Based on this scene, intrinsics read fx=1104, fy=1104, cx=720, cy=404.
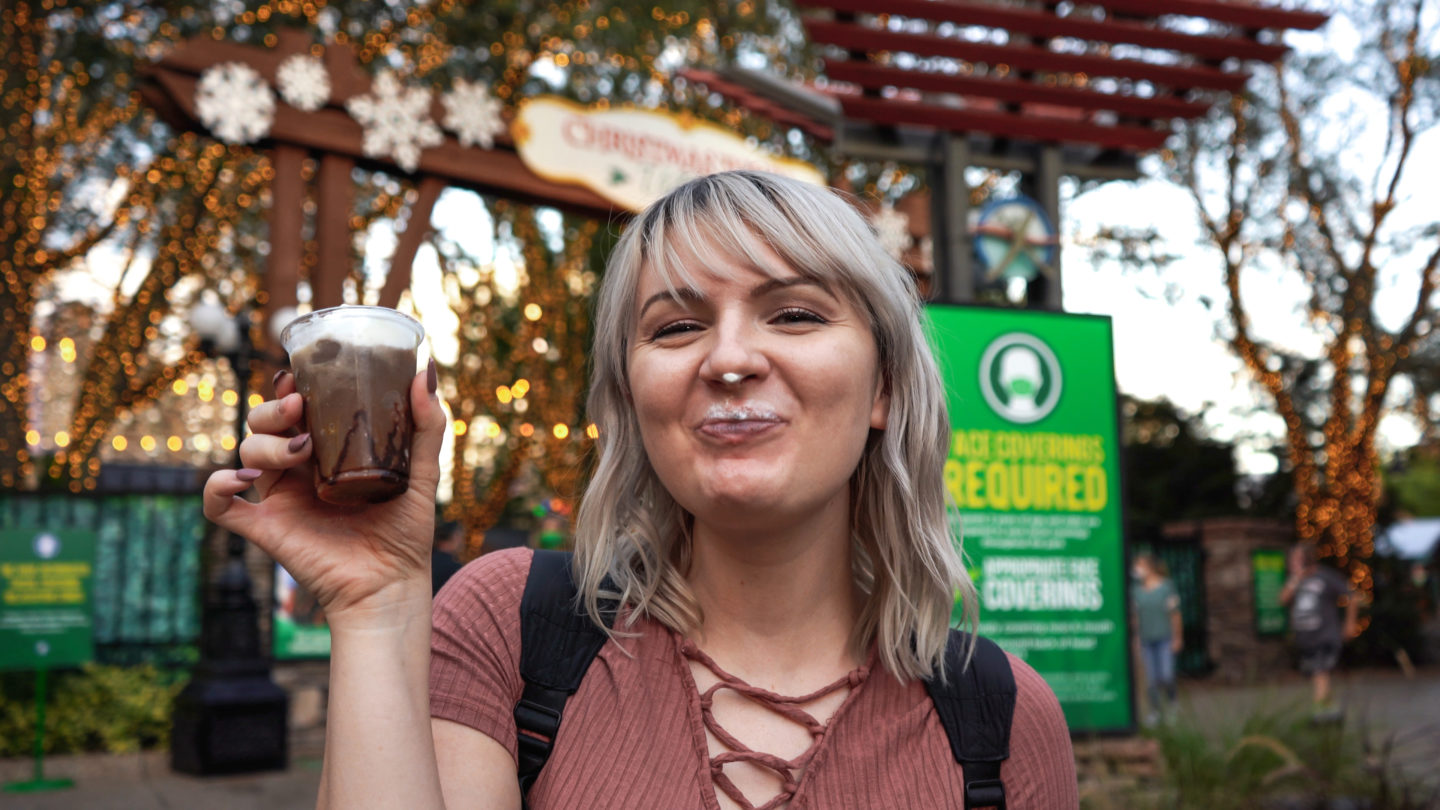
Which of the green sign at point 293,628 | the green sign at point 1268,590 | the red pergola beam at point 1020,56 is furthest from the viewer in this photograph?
the green sign at point 1268,590

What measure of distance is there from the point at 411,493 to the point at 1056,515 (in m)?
3.73

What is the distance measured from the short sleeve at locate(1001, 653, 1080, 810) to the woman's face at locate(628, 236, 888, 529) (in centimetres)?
42

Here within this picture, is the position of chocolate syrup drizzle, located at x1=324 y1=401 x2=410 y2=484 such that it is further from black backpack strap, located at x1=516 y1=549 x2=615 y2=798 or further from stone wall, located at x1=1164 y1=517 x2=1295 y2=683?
stone wall, located at x1=1164 y1=517 x2=1295 y2=683

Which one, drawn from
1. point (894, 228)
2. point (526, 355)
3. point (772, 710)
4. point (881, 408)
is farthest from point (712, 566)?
point (526, 355)

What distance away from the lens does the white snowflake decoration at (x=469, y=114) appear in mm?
7426

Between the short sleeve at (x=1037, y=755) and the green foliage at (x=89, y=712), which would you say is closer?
the short sleeve at (x=1037, y=755)

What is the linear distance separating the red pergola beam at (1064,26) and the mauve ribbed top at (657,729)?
3.96 meters

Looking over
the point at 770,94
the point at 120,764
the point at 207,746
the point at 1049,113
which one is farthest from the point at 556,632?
the point at 120,764

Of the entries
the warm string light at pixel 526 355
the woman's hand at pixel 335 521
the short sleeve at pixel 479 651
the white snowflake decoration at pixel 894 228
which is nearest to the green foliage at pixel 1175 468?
the warm string light at pixel 526 355

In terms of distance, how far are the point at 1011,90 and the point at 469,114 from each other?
146 inches

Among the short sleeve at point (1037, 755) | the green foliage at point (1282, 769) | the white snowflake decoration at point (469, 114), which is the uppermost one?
the white snowflake decoration at point (469, 114)

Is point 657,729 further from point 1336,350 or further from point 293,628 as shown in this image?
point 1336,350

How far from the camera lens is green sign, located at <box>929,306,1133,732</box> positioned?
449 centimetres

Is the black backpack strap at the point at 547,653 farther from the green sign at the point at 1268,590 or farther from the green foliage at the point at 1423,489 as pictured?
the green foliage at the point at 1423,489
